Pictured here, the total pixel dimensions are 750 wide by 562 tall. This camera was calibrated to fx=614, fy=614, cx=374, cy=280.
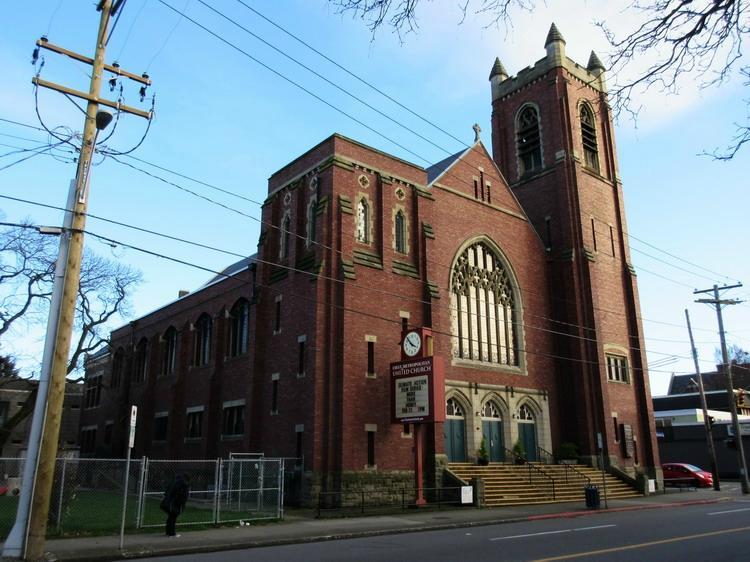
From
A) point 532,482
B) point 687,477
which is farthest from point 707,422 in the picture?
point 532,482

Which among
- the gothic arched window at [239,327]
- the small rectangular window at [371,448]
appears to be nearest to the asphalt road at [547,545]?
the small rectangular window at [371,448]

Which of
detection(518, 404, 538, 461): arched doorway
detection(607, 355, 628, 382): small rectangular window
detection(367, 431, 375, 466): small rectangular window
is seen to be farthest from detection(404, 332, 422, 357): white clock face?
detection(607, 355, 628, 382): small rectangular window

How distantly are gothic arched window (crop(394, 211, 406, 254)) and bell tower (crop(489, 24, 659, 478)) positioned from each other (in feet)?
38.0

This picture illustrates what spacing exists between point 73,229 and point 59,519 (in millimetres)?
7881

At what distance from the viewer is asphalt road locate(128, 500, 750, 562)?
1128 cm

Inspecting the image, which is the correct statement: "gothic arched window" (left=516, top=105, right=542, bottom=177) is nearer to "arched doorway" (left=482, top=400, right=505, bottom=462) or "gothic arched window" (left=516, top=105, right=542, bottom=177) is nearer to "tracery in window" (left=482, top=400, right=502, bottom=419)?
"tracery in window" (left=482, top=400, right=502, bottom=419)

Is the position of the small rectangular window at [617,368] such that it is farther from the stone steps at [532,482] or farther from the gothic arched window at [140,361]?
the gothic arched window at [140,361]

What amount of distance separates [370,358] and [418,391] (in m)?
2.73

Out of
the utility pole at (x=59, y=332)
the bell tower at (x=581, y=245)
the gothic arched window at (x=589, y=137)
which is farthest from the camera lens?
the gothic arched window at (x=589, y=137)

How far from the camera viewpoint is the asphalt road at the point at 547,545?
37.0 ft

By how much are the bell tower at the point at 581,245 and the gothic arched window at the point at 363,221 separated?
1368 cm

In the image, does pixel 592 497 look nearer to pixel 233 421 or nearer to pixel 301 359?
pixel 301 359

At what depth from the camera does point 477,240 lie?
33.1 metres

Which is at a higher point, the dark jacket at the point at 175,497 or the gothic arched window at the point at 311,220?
the gothic arched window at the point at 311,220
